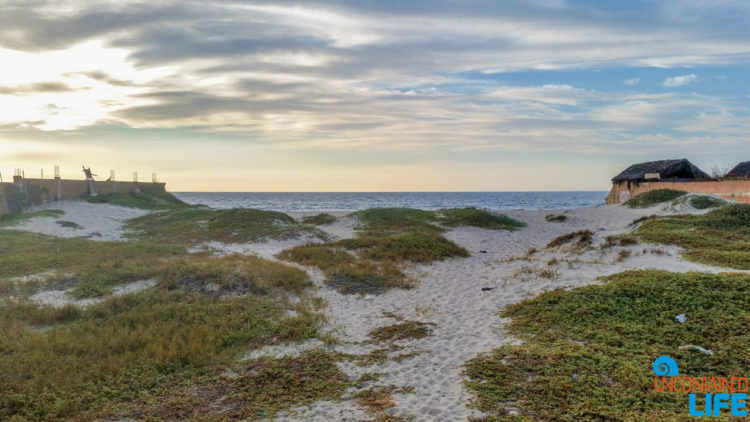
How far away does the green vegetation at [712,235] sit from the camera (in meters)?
15.9

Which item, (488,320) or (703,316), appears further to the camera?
(488,320)

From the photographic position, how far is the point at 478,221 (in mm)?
37062

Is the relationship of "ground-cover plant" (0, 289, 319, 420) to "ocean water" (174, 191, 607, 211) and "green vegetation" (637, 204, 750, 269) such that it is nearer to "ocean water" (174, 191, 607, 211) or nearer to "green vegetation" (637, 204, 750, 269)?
"green vegetation" (637, 204, 750, 269)

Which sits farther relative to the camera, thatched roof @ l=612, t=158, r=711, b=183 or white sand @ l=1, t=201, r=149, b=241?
thatched roof @ l=612, t=158, r=711, b=183

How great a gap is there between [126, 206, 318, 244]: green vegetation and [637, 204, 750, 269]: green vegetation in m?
19.2

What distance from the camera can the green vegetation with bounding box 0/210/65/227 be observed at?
30294 millimetres

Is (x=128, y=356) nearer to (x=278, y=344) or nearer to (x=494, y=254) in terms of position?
(x=278, y=344)

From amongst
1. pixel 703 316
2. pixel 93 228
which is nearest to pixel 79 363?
pixel 703 316

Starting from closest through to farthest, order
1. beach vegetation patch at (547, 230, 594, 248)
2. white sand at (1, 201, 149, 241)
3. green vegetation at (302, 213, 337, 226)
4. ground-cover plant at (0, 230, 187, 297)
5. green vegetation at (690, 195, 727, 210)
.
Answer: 1. ground-cover plant at (0, 230, 187, 297)
2. beach vegetation patch at (547, 230, 594, 248)
3. white sand at (1, 201, 149, 241)
4. green vegetation at (690, 195, 727, 210)
5. green vegetation at (302, 213, 337, 226)

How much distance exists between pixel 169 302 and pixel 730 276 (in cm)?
1605

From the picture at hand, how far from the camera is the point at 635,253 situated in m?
17.5

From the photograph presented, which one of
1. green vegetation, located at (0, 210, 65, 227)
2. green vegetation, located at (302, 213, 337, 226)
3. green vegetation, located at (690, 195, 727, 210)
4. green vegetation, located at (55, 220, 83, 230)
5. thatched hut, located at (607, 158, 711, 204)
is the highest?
thatched hut, located at (607, 158, 711, 204)

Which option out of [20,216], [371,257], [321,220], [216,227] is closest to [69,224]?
[20,216]

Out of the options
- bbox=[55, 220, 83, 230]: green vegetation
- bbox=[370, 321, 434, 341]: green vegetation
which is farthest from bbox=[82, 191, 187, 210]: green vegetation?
bbox=[370, 321, 434, 341]: green vegetation
